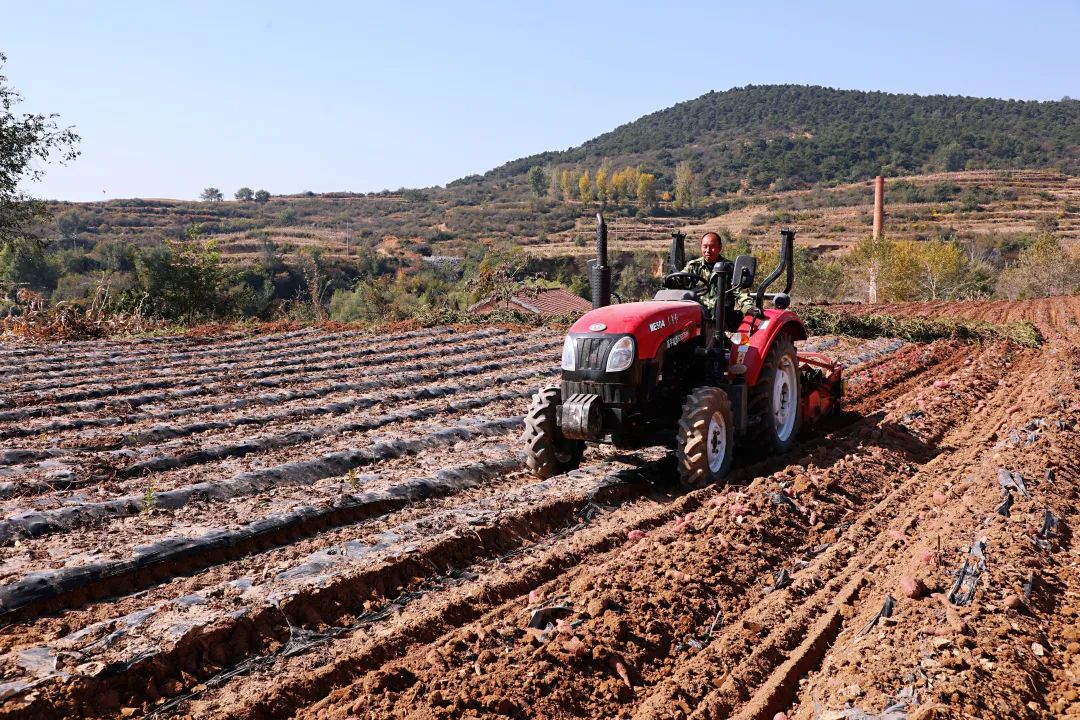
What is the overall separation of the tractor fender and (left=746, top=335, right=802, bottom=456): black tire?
11 centimetres

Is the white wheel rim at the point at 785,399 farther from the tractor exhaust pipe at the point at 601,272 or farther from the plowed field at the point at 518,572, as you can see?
the tractor exhaust pipe at the point at 601,272

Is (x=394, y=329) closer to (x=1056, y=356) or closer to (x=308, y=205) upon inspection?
(x=1056, y=356)

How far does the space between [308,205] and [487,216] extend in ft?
88.1

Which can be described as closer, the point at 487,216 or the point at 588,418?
the point at 588,418

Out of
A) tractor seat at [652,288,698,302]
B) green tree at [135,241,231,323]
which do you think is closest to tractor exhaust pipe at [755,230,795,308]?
tractor seat at [652,288,698,302]

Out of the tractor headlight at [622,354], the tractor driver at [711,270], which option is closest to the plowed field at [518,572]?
the tractor headlight at [622,354]

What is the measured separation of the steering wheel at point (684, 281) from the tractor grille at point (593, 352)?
52.8 inches

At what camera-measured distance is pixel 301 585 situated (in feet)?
13.2

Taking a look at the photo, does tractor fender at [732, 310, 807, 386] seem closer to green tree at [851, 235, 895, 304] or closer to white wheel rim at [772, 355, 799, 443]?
white wheel rim at [772, 355, 799, 443]

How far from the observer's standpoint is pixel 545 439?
18.6ft

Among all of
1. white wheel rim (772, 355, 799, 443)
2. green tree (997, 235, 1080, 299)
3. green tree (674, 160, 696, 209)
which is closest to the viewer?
white wheel rim (772, 355, 799, 443)

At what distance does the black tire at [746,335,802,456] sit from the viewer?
631cm

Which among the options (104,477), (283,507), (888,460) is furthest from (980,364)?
(104,477)

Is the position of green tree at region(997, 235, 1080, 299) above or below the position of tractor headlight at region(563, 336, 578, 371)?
below
